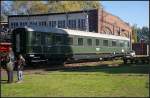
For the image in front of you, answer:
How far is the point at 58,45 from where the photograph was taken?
37.1 m

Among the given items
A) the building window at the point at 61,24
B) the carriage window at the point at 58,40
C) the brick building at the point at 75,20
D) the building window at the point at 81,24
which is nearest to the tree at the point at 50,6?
the brick building at the point at 75,20

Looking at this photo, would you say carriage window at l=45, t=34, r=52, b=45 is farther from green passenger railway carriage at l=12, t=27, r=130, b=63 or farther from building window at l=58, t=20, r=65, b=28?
building window at l=58, t=20, r=65, b=28

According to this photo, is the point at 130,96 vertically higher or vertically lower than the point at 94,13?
lower

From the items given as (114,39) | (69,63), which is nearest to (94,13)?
(114,39)

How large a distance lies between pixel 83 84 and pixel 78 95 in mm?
4018

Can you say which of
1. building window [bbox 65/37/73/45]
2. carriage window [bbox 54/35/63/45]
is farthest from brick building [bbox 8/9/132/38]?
carriage window [bbox 54/35/63/45]

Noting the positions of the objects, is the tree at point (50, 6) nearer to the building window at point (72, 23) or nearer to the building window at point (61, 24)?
the building window at point (61, 24)

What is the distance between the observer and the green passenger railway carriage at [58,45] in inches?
1341

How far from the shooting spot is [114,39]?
5116 cm

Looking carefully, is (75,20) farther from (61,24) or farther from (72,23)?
(61,24)

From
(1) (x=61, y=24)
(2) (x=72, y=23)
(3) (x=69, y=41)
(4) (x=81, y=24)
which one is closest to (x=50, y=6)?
(1) (x=61, y=24)

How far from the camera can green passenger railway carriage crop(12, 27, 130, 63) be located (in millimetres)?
34062

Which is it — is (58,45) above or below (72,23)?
A: below

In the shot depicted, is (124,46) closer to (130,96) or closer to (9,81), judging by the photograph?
(9,81)
